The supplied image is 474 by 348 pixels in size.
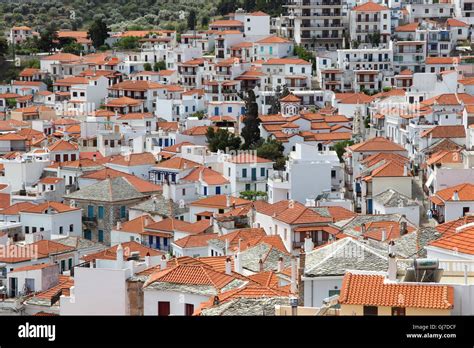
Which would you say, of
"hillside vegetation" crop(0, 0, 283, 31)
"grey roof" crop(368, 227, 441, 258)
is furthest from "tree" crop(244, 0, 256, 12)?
"grey roof" crop(368, 227, 441, 258)

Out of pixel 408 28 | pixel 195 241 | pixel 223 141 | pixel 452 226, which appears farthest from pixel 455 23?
pixel 452 226

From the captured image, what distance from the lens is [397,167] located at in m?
33.7

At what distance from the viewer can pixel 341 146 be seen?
41.7 meters

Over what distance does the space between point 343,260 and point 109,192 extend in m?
23.1

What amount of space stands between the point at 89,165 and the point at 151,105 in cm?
1297

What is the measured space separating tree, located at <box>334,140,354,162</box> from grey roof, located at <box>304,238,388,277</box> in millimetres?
25316

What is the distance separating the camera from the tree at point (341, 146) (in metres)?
40.8

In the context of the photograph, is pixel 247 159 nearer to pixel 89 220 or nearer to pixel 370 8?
pixel 89 220

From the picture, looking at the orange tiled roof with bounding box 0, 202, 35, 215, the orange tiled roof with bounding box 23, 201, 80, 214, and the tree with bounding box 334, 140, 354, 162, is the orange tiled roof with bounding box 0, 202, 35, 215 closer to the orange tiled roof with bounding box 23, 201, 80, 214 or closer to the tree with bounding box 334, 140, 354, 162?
the orange tiled roof with bounding box 23, 201, 80, 214

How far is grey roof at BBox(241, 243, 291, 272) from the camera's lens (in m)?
21.6

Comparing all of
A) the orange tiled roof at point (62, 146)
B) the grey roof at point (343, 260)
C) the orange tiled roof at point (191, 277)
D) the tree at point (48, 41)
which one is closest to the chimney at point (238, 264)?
the orange tiled roof at point (191, 277)

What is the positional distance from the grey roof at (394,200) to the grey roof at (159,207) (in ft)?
20.9
